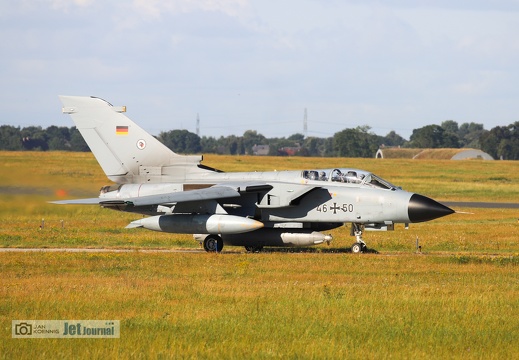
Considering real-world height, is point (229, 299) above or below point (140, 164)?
below

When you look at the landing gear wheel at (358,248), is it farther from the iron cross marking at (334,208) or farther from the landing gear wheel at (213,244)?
the landing gear wheel at (213,244)

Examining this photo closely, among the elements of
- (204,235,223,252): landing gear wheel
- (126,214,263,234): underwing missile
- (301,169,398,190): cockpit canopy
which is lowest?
(204,235,223,252): landing gear wheel

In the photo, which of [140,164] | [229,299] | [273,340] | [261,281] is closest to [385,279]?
[261,281]

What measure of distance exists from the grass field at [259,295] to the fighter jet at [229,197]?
3.05ft

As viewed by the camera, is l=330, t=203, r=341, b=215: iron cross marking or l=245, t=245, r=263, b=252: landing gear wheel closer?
l=330, t=203, r=341, b=215: iron cross marking

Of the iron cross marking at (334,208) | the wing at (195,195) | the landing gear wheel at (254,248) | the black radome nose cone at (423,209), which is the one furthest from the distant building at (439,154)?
the wing at (195,195)

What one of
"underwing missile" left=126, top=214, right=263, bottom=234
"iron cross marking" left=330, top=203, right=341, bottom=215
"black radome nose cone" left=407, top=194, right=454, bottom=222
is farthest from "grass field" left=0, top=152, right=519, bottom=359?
"iron cross marking" left=330, top=203, right=341, bottom=215

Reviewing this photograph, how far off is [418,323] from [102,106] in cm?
1712

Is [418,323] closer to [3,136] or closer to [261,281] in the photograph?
Answer: [261,281]

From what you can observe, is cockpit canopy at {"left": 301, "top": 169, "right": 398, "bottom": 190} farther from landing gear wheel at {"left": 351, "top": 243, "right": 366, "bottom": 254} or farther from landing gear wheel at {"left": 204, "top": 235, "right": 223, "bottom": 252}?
landing gear wheel at {"left": 204, "top": 235, "right": 223, "bottom": 252}

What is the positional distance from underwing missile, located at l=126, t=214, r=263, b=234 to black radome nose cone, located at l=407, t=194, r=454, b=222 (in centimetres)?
443

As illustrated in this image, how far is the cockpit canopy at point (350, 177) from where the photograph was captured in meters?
26.0

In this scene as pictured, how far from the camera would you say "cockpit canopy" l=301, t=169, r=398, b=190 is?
26.0 meters

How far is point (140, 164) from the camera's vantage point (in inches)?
1113
